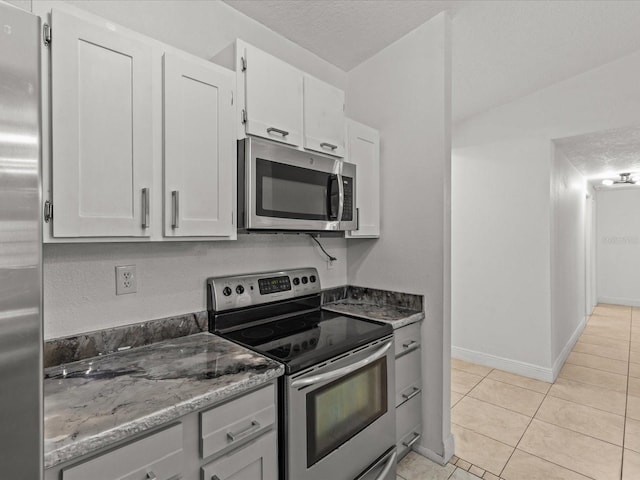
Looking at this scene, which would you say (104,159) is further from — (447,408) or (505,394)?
(505,394)

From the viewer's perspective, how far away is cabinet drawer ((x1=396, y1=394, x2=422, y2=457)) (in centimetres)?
195

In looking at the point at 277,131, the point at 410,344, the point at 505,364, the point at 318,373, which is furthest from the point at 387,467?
the point at 505,364

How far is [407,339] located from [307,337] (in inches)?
27.3

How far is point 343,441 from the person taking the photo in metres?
1.53

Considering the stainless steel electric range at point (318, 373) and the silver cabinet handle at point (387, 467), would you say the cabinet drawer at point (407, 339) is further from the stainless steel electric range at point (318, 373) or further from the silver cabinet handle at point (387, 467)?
the silver cabinet handle at point (387, 467)

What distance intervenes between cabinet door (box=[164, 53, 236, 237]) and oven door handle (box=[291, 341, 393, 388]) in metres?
0.71

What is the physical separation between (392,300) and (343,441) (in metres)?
1.00

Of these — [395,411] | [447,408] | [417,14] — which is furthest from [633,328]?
[417,14]

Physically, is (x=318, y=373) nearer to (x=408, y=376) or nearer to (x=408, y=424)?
(x=408, y=376)

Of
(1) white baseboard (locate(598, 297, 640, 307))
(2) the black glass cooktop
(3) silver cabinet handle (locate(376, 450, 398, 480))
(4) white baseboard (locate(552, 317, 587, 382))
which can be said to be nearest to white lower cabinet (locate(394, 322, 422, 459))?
(3) silver cabinet handle (locate(376, 450, 398, 480))

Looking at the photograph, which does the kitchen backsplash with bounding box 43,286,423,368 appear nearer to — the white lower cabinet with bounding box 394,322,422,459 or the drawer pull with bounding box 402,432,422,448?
the white lower cabinet with bounding box 394,322,422,459

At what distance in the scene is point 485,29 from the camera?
2.23 metres

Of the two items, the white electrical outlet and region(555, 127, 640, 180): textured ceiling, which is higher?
region(555, 127, 640, 180): textured ceiling

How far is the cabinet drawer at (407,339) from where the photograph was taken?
1.96 meters
